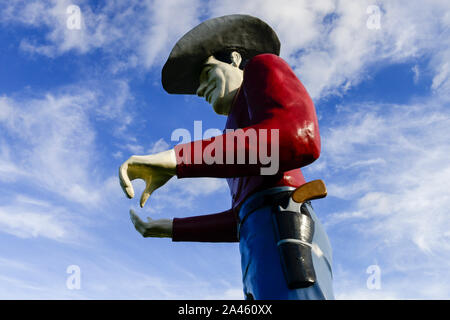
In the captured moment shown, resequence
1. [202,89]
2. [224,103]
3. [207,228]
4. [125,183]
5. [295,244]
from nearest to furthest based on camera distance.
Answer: [125,183], [295,244], [224,103], [207,228], [202,89]

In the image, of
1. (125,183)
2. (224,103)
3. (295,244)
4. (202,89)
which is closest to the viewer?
(125,183)

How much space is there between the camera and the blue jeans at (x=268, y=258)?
6.61 ft

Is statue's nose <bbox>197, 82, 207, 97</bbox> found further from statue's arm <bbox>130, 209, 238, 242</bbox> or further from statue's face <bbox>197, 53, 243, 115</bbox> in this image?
statue's arm <bbox>130, 209, 238, 242</bbox>

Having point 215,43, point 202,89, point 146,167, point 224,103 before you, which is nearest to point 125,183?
point 146,167

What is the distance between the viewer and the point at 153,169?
2.04 metres

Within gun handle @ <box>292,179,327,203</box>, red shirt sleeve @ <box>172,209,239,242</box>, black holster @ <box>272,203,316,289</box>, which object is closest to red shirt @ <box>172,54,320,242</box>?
gun handle @ <box>292,179,327,203</box>

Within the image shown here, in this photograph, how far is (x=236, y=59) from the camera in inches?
130

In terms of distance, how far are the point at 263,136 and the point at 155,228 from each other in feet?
4.58

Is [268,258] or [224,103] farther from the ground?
[224,103]

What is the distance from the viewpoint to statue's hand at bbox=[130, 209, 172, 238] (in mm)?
3160

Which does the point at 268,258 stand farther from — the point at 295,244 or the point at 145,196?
the point at 145,196
